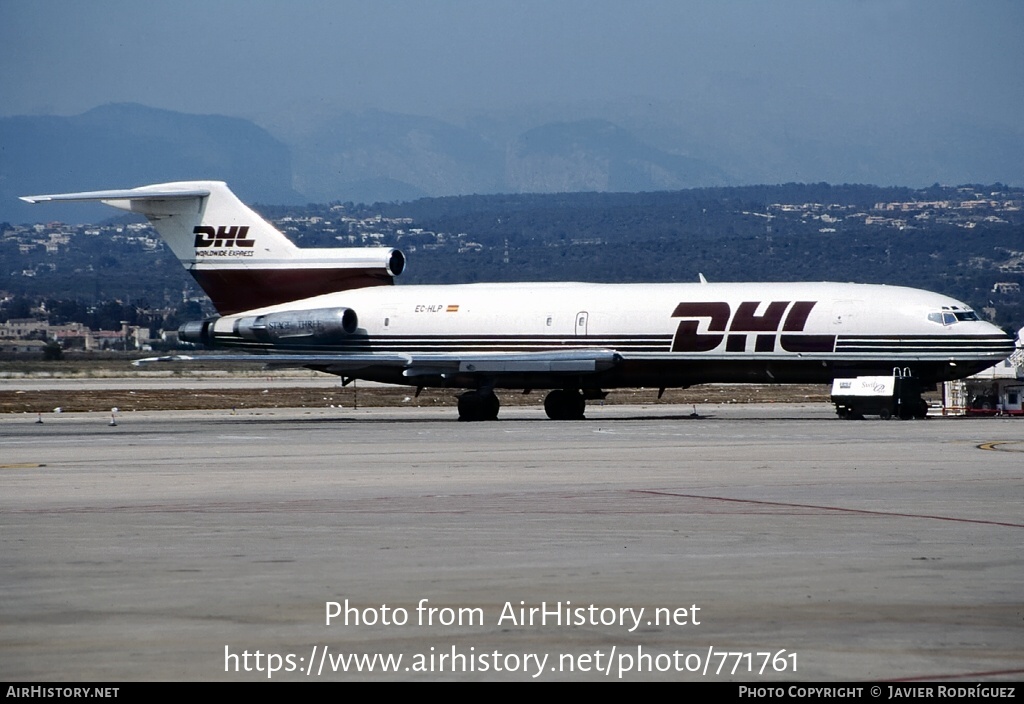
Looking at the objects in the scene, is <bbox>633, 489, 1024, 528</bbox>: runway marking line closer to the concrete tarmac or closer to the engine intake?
the concrete tarmac

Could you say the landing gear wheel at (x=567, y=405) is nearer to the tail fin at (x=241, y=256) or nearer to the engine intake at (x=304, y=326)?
the engine intake at (x=304, y=326)

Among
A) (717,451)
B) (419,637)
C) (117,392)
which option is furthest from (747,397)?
(419,637)

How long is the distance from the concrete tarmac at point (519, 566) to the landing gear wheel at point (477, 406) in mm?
15172

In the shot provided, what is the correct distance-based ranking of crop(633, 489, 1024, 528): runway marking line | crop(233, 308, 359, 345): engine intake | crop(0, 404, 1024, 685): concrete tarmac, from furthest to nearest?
crop(233, 308, 359, 345): engine intake
crop(633, 489, 1024, 528): runway marking line
crop(0, 404, 1024, 685): concrete tarmac

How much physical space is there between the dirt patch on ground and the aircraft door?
16.8 m

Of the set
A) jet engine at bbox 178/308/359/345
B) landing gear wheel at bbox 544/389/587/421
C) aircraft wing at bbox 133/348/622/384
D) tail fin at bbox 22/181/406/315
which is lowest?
landing gear wheel at bbox 544/389/587/421

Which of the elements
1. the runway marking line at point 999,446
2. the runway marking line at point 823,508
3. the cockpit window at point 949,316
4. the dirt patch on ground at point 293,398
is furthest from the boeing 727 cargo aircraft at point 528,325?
the runway marking line at point 823,508

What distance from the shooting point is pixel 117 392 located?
220ft

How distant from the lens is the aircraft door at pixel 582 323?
43.8 m

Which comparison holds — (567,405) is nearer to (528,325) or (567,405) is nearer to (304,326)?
(528,325)

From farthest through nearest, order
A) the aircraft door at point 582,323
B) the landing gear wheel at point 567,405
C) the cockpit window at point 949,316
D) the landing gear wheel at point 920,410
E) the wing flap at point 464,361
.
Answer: the landing gear wheel at point 567,405 → the aircraft door at point 582,323 → the wing flap at point 464,361 → the landing gear wheel at point 920,410 → the cockpit window at point 949,316

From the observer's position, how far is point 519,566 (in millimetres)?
13961

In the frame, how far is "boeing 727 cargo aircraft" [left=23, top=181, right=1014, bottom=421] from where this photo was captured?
40.9 m

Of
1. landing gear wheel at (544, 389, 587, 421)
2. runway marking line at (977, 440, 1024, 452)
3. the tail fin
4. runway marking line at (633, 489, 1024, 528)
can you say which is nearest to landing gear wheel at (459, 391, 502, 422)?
landing gear wheel at (544, 389, 587, 421)
